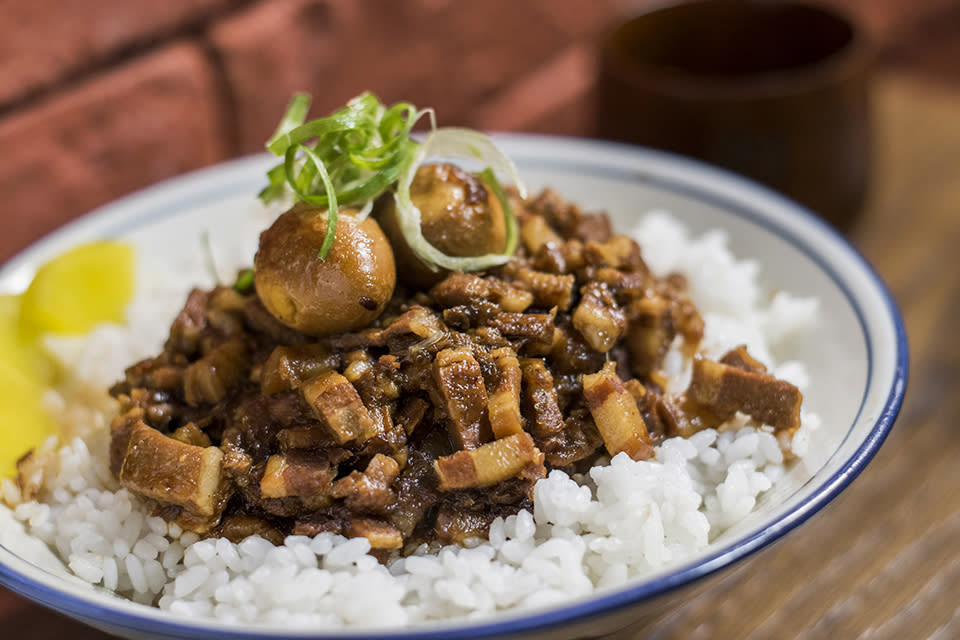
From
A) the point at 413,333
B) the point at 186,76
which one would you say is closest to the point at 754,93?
the point at 413,333

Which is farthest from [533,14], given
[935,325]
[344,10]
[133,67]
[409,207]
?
[409,207]

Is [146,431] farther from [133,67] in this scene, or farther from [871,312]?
[133,67]

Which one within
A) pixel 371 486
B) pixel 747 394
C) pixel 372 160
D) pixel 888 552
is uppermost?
pixel 372 160

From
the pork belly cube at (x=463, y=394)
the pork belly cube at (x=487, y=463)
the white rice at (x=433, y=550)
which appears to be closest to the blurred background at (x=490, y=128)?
the white rice at (x=433, y=550)

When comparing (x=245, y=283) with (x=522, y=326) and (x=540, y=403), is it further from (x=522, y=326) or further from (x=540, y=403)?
(x=540, y=403)

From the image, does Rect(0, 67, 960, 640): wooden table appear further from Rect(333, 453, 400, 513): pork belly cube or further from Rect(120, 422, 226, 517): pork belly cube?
Rect(333, 453, 400, 513): pork belly cube

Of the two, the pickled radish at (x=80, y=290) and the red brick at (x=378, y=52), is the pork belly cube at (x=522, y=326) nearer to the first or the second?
the pickled radish at (x=80, y=290)

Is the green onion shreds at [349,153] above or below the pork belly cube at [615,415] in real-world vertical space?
above

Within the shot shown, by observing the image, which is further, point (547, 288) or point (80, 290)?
point (80, 290)
